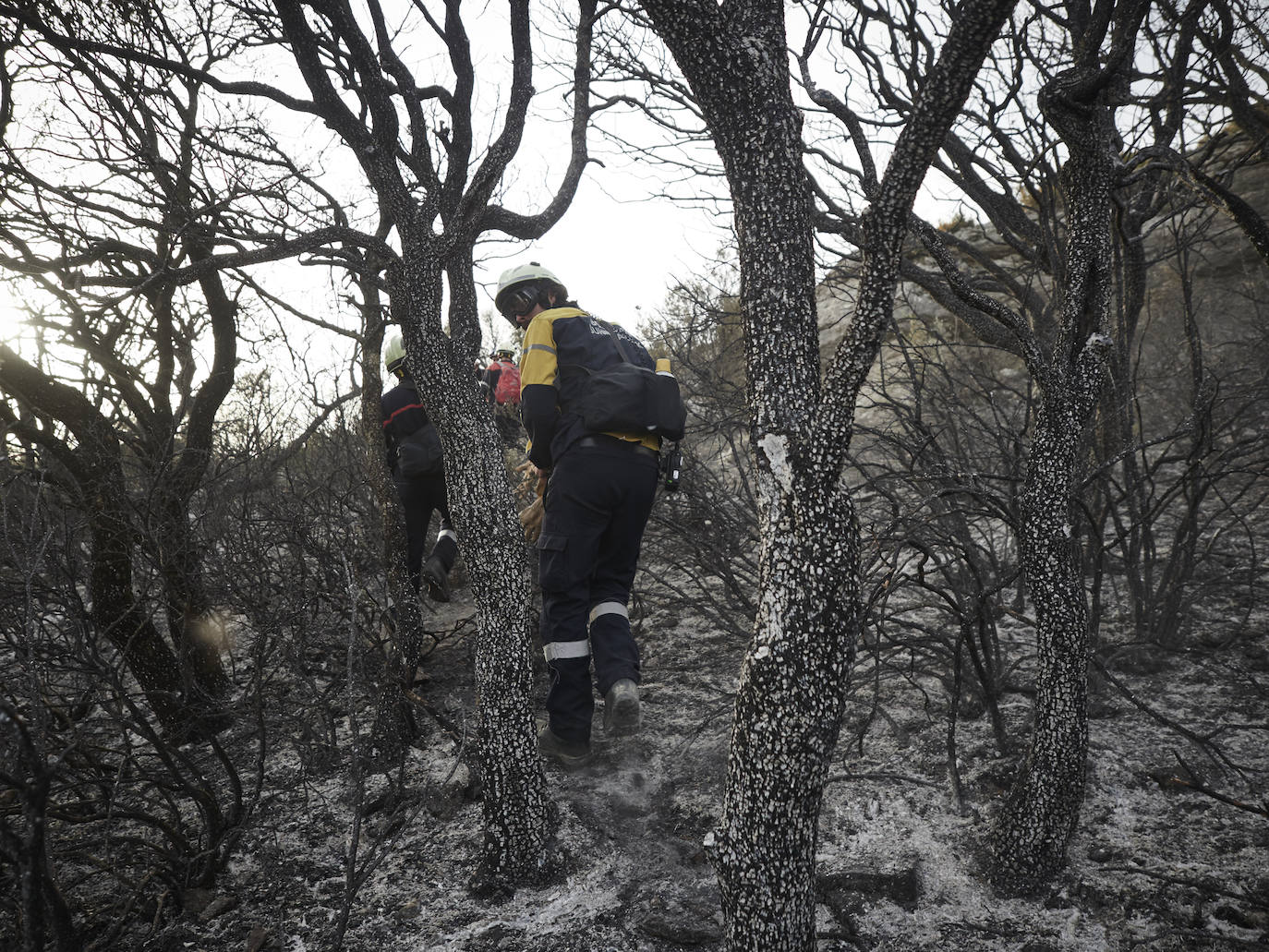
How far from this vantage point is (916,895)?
2115mm

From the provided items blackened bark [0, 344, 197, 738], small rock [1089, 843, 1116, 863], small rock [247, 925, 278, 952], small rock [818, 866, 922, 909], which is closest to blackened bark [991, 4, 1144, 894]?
small rock [1089, 843, 1116, 863]

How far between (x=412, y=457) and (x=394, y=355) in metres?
0.65

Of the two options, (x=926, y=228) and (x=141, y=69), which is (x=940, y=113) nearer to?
(x=926, y=228)

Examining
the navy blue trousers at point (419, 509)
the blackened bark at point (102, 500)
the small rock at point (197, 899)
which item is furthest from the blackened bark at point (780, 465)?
the navy blue trousers at point (419, 509)

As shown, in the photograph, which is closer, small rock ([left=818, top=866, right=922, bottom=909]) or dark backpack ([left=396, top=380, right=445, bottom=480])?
small rock ([left=818, top=866, right=922, bottom=909])

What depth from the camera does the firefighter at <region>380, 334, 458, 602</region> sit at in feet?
14.5

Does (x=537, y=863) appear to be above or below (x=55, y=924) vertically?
below

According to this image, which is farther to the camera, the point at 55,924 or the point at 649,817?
the point at 649,817

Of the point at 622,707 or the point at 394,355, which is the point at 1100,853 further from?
the point at 394,355

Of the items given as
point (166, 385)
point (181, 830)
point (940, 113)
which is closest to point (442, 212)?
point (940, 113)

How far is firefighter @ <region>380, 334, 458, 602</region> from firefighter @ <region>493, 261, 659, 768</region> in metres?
1.54

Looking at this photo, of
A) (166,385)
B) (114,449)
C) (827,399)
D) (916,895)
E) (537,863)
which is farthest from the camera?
(166,385)

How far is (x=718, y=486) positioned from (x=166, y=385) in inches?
121

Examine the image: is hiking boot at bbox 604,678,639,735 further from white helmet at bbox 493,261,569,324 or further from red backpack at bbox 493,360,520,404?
red backpack at bbox 493,360,520,404
